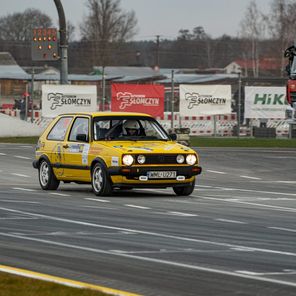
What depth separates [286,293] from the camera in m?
9.02

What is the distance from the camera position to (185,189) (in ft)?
66.0

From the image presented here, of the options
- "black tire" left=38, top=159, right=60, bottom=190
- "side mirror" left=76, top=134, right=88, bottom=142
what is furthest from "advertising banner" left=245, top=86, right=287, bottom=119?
"side mirror" left=76, top=134, right=88, bottom=142

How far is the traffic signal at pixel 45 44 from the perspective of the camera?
126 ft

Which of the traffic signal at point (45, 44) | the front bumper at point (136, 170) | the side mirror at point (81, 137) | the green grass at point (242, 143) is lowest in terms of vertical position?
the green grass at point (242, 143)

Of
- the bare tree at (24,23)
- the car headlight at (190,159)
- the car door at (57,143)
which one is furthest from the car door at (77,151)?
the bare tree at (24,23)

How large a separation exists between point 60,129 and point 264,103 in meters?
22.9

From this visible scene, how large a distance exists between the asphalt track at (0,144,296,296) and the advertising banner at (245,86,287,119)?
19.8m

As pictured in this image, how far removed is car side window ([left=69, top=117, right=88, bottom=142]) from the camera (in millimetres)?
20875

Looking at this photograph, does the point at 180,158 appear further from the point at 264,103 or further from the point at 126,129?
the point at 264,103

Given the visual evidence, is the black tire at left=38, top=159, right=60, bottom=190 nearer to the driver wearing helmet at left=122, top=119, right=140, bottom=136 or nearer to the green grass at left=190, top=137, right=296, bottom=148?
the driver wearing helmet at left=122, top=119, right=140, bottom=136

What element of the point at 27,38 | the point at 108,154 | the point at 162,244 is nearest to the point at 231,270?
the point at 162,244

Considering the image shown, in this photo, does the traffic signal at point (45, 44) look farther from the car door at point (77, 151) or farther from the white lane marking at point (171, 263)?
the white lane marking at point (171, 263)

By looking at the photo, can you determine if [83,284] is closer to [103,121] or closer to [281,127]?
[103,121]

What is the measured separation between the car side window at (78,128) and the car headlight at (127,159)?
5.32ft
